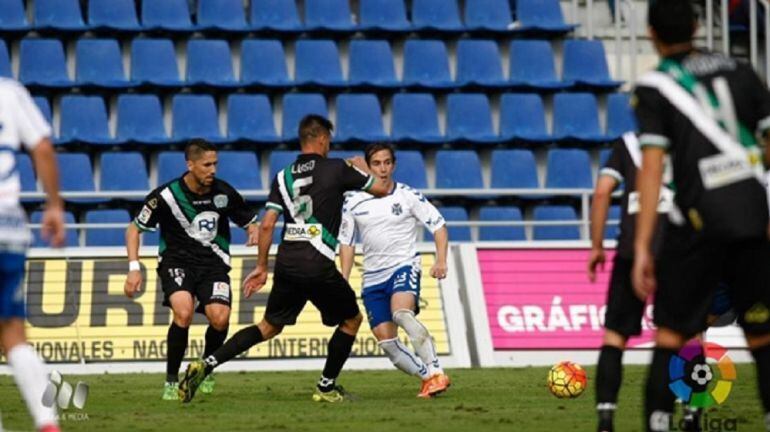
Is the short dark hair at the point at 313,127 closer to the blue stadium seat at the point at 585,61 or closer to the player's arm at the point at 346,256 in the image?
the player's arm at the point at 346,256

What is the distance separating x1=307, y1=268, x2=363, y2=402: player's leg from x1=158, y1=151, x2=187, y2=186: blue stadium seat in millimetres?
8526

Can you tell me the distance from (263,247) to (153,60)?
10.4 m

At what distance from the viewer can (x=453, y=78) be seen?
24.5 m

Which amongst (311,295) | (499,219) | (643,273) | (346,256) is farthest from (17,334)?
(499,219)

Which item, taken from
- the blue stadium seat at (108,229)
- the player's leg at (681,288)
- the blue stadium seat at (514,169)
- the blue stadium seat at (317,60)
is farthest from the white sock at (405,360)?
the blue stadium seat at (317,60)

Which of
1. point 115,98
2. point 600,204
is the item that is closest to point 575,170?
point 115,98

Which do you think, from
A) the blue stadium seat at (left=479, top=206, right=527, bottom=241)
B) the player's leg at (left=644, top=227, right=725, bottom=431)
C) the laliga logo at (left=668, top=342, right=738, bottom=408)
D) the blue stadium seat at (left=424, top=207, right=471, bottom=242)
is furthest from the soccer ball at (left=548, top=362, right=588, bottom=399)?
the blue stadium seat at (left=479, top=206, right=527, bottom=241)

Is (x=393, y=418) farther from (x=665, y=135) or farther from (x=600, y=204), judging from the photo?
(x=665, y=135)

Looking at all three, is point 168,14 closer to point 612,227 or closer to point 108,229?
point 108,229

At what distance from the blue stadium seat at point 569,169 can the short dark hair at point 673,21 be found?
15290 mm

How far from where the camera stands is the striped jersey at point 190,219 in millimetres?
Result: 14383

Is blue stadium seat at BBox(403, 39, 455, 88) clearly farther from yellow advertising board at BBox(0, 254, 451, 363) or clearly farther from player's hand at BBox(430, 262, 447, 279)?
player's hand at BBox(430, 262, 447, 279)

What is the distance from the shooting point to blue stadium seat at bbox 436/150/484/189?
2302cm

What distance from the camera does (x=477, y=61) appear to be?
24.4 metres
